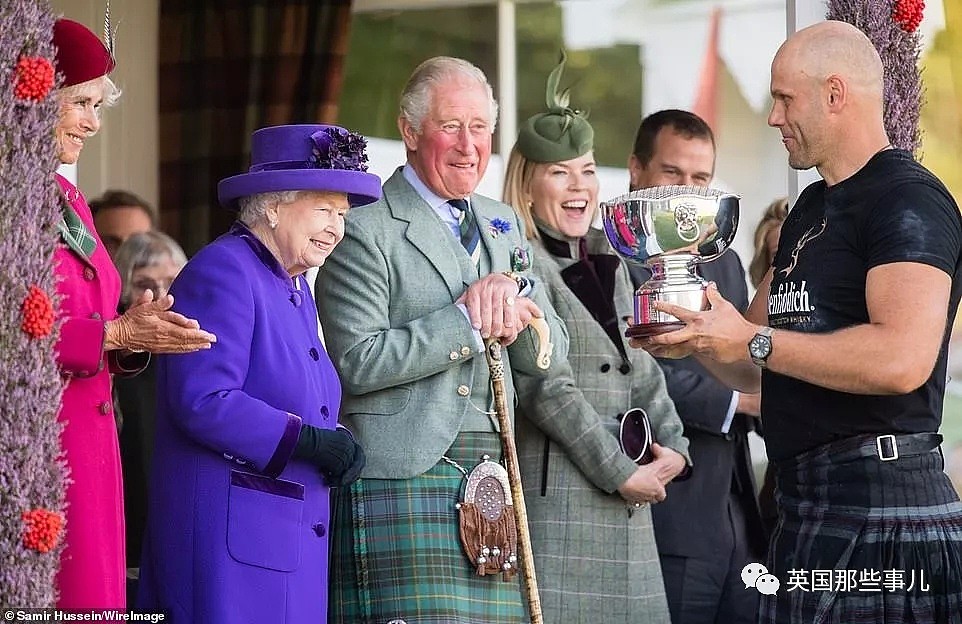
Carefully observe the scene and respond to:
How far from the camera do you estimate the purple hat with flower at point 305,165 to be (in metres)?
3.92

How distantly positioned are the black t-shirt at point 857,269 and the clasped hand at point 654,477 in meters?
0.91

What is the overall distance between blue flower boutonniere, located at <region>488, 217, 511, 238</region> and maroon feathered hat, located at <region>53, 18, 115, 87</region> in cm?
126

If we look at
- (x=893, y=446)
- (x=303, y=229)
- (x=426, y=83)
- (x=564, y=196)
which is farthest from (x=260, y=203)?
(x=893, y=446)

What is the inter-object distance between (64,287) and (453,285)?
110 centimetres

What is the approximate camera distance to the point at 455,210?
14.6ft

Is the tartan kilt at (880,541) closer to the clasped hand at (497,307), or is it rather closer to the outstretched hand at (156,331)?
the clasped hand at (497,307)

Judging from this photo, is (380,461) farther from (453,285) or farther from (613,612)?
(613,612)

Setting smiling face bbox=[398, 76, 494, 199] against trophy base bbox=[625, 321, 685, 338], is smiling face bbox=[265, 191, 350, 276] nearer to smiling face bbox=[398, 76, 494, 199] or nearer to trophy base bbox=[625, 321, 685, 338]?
smiling face bbox=[398, 76, 494, 199]

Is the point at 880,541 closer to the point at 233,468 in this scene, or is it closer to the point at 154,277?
the point at 233,468

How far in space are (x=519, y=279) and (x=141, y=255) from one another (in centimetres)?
216

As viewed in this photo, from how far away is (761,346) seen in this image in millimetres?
3691

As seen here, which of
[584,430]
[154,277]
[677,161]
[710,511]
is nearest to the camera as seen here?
[584,430]

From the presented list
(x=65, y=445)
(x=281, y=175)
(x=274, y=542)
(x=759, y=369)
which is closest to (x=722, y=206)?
(x=759, y=369)

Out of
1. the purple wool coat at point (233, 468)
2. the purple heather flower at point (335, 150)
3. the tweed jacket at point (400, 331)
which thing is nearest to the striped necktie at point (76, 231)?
the purple wool coat at point (233, 468)
